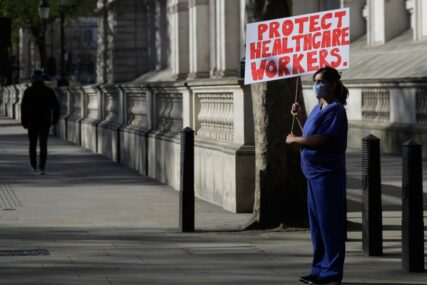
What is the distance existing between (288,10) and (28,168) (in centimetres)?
1160

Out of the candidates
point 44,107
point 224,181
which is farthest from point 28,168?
point 224,181

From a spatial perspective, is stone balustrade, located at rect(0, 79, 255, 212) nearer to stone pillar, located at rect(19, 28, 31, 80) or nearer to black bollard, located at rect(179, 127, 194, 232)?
black bollard, located at rect(179, 127, 194, 232)

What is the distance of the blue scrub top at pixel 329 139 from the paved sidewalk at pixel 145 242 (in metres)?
0.95

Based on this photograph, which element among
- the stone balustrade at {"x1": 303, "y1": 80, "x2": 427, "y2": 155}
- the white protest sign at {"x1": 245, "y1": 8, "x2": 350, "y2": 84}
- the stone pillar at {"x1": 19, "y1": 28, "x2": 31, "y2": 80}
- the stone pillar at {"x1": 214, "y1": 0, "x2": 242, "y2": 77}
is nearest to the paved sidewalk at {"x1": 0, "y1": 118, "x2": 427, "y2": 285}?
the white protest sign at {"x1": 245, "y1": 8, "x2": 350, "y2": 84}

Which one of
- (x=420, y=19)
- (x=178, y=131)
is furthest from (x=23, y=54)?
(x=178, y=131)

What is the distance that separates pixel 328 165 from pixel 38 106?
1461 cm

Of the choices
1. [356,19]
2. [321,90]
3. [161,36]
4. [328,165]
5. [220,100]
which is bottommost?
[328,165]

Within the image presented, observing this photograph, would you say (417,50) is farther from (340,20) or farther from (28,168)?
(340,20)

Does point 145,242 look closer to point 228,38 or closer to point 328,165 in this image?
point 328,165

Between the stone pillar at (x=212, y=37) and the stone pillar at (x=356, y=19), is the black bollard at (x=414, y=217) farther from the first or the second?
the stone pillar at (x=212, y=37)

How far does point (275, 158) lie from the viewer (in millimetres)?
14039

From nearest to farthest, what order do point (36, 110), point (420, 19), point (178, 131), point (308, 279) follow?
point (308, 279)
point (178, 131)
point (36, 110)
point (420, 19)

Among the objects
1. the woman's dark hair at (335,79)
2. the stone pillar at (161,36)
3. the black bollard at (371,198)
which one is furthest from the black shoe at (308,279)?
the stone pillar at (161,36)

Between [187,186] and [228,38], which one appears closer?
[187,186]
